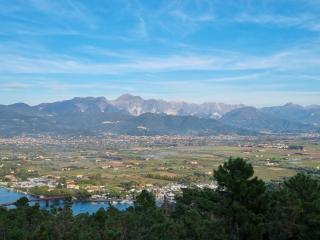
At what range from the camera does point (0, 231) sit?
2081 centimetres

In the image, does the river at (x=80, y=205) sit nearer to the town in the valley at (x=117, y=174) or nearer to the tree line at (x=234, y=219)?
the town in the valley at (x=117, y=174)

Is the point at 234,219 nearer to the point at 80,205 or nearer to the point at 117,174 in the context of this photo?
the point at 80,205

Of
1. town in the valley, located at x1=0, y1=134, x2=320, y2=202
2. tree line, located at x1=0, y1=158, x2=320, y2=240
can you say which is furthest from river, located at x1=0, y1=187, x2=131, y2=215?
tree line, located at x1=0, y1=158, x2=320, y2=240

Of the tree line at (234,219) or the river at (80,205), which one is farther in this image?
the river at (80,205)

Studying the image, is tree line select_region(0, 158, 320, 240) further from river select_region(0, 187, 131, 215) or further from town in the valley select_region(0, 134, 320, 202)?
town in the valley select_region(0, 134, 320, 202)

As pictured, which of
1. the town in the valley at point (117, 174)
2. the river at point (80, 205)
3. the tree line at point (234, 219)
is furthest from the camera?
the town in the valley at point (117, 174)

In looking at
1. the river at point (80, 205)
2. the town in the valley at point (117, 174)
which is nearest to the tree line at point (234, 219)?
the river at point (80, 205)

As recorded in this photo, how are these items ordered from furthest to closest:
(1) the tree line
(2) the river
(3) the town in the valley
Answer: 1. (3) the town in the valley
2. (2) the river
3. (1) the tree line

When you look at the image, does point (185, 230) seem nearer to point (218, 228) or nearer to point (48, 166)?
point (218, 228)

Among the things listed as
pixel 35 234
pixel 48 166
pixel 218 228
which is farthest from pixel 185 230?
pixel 48 166

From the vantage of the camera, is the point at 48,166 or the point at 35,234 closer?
the point at 35,234

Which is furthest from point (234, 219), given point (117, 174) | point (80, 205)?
point (117, 174)

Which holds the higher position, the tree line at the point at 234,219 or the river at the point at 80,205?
the tree line at the point at 234,219

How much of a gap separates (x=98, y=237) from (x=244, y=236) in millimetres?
5234
